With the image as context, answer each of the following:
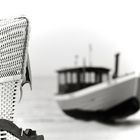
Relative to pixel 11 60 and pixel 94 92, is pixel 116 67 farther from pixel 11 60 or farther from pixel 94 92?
pixel 11 60

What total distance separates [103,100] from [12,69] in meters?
3.26

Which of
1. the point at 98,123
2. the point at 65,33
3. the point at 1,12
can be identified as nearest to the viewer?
the point at 1,12

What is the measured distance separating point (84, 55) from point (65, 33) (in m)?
0.30

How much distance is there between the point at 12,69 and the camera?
4.75 feet

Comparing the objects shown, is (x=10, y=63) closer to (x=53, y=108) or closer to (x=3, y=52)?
(x=3, y=52)

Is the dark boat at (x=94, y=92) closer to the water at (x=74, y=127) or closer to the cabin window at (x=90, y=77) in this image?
the cabin window at (x=90, y=77)

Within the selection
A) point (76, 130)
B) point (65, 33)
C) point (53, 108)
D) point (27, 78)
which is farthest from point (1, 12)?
point (53, 108)

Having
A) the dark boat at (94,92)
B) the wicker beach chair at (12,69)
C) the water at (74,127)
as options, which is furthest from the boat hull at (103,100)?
the wicker beach chair at (12,69)

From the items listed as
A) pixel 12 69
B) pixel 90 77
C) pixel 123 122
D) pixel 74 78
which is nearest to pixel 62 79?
pixel 74 78

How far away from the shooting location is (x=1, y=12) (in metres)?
3.15

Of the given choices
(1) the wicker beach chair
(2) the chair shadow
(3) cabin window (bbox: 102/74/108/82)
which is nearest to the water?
(2) the chair shadow

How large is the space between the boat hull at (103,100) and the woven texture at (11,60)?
3110 mm

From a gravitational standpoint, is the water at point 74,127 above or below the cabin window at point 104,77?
below

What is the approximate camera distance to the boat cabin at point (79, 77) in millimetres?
4652
